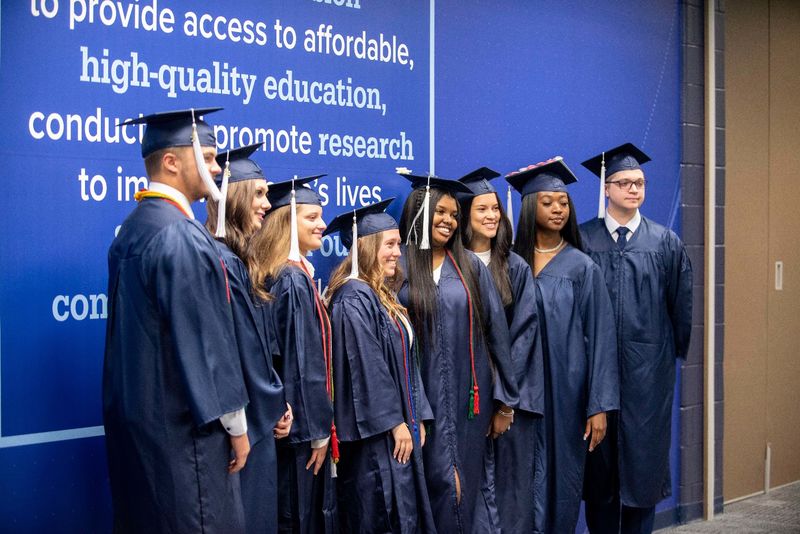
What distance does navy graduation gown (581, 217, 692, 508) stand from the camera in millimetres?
4789

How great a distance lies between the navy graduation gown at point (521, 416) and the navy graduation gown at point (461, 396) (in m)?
0.09

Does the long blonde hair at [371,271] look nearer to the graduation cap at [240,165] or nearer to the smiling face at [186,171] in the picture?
the graduation cap at [240,165]

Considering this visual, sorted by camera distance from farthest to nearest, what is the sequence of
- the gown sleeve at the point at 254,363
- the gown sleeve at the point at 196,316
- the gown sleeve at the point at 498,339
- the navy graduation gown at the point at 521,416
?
the navy graduation gown at the point at 521,416, the gown sleeve at the point at 498,339, the gown sleeve at the point at 254,363, the gown sleeve at the point at 196,316

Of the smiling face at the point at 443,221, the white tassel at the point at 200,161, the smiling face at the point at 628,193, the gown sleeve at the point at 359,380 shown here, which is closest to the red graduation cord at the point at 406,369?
the gown sleeve at the point at 359,380

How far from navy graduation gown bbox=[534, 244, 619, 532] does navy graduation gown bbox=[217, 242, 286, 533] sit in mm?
1557

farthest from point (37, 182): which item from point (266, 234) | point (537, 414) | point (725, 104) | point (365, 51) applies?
point (725, 104)

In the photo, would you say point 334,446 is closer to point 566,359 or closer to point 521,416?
point 521,416

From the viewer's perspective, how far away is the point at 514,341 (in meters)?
4.43

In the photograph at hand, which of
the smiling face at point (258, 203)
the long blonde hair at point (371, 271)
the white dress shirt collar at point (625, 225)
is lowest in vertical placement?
the long blonde hair at point (371, 271)

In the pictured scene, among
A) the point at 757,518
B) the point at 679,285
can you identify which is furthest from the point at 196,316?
the point at 757,518

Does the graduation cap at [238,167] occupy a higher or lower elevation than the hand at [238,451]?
higher

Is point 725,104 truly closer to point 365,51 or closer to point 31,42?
point 365,51

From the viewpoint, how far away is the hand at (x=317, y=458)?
3664 mm

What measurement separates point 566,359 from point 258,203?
1.69m
